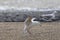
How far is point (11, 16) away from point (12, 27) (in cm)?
12

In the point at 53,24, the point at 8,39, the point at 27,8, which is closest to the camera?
the point at 8,39

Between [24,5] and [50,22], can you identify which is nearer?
[50,22]

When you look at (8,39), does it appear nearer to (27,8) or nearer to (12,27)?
(12,27)

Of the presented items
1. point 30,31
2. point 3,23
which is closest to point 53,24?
point 30,31

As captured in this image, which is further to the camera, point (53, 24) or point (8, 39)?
point (53, 24)

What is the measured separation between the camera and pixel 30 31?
3.98ft

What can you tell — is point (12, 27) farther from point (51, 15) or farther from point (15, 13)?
point (51, 15)

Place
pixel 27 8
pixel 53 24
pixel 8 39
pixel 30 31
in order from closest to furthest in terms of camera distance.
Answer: pixel 8 39 < pixel 30 31 < pixel 53 24 < pixel 27 8

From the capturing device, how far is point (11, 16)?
4.59ft

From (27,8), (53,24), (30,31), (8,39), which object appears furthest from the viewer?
(27,8)

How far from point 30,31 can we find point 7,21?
25 cm

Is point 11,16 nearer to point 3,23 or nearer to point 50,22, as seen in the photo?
point 3,23

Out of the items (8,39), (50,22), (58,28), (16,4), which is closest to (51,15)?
(50,22)

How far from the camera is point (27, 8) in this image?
147 centimetres
